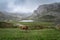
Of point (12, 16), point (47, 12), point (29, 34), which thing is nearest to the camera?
point (29, 34)

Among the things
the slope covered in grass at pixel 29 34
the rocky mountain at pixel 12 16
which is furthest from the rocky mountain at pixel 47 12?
the slope covered in grass at pixel 29 34

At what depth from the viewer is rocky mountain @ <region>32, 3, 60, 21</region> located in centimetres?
558

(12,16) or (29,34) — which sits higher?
(12,16)

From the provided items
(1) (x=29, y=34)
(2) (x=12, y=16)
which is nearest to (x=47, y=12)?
(1) (x=29, y=34)

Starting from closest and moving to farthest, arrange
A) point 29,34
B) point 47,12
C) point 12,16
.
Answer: point 29,34, point 12,16, point 47,12

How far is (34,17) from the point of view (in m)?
5.61

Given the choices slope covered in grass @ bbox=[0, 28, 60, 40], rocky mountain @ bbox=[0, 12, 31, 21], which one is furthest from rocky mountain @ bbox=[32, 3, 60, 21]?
slope covered in grass @ bbox=[0, 28, 60, 40]

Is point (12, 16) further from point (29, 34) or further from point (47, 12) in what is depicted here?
point (47, 12)

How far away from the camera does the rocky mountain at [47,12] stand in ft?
18.3

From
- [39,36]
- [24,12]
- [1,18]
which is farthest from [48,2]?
[1,18]

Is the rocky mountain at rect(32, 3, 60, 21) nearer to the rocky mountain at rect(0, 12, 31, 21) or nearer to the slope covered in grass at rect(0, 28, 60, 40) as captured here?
the rocky mountain at rect(0, 12, 31, 21)

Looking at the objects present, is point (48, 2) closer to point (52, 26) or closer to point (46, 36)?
point (52, 26)

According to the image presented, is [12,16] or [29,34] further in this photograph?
[12,16]

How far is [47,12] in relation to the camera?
575cm
